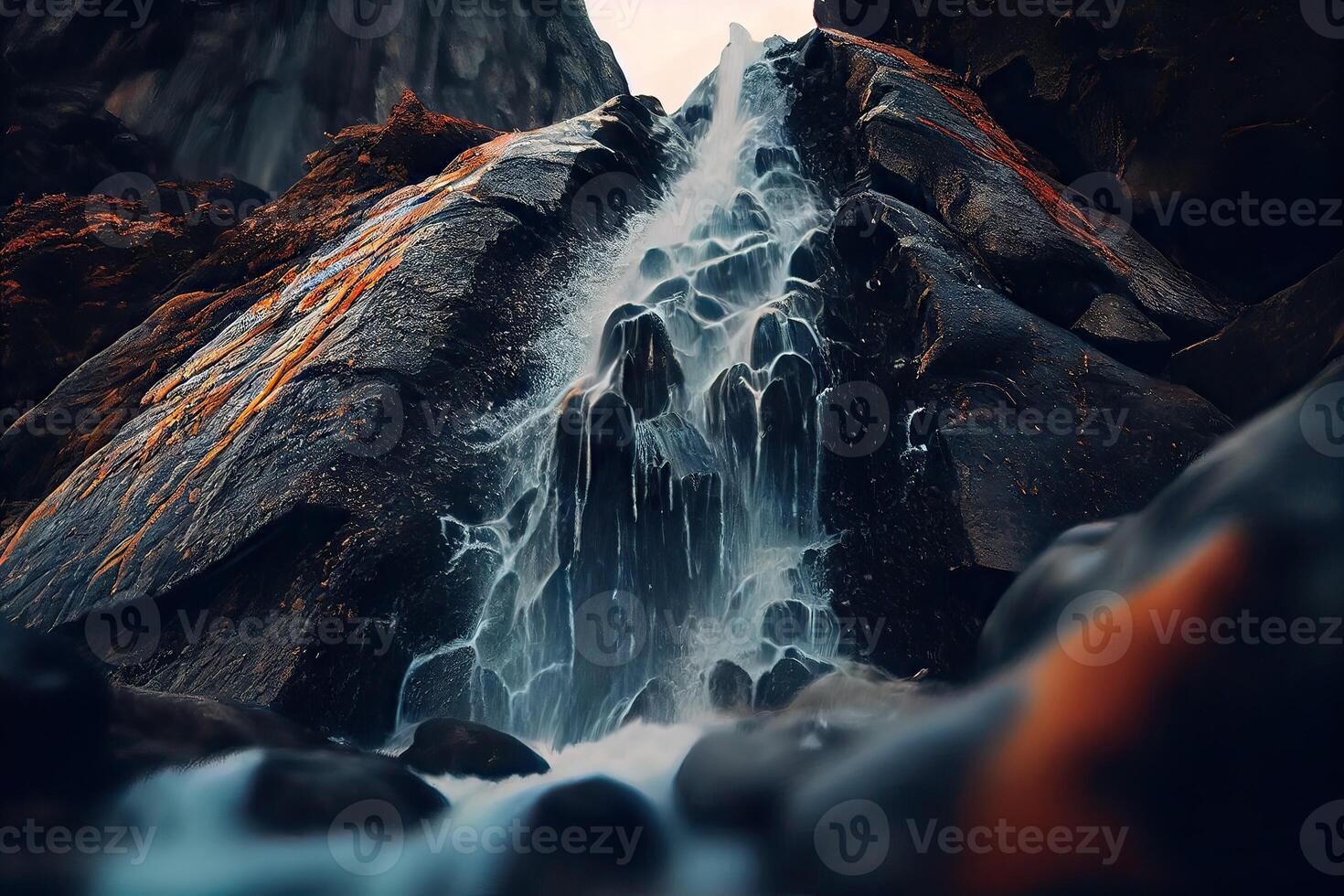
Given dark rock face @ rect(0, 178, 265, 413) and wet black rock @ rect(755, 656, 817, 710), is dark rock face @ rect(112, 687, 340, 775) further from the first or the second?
dark rock face @ rect(0, 178, 265, 413)

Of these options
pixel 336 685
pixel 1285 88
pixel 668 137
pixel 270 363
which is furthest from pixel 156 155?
pixel 1285 88

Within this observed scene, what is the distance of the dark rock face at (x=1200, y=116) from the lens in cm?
800

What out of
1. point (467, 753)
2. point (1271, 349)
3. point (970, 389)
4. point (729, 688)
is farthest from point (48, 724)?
point (1271, 349)

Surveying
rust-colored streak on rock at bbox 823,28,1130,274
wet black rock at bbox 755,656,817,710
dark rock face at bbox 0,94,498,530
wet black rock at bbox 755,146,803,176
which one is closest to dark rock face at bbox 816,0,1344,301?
rust-colored streak on rock at bbox 823,28,1130,274

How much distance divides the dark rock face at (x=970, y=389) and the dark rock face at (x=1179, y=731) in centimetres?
216

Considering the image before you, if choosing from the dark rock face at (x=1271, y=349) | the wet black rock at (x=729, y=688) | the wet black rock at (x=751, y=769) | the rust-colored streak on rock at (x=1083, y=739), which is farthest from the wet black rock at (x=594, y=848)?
the dark rock face at (x=1271, y=349)

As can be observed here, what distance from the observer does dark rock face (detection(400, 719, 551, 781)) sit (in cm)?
509

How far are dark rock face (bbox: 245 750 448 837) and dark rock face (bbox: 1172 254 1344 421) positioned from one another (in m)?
6.58

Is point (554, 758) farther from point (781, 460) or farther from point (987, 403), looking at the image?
point (987, 403)

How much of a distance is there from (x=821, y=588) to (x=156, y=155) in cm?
2042

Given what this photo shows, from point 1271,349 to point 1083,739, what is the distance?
5154 millimetres

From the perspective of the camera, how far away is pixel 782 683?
6.26 meters

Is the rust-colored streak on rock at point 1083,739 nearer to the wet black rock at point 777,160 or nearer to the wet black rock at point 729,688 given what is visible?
the wet black rock at point 729,688

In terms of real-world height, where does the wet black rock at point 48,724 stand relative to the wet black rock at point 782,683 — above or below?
above
